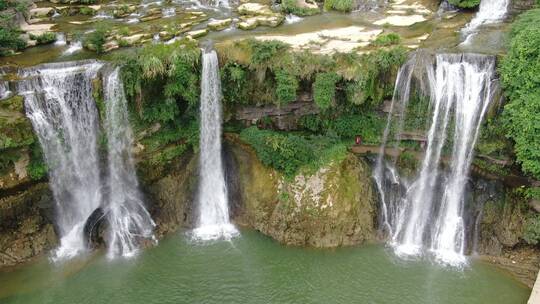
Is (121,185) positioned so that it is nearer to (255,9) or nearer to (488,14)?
(255,9)

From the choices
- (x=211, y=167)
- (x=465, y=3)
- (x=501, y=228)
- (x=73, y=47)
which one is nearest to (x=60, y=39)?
(x=73, y=47)

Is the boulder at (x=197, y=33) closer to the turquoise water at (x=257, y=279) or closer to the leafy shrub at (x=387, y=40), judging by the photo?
the leafy shrub at (x=387, y=40)

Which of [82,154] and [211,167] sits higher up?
[82,154]

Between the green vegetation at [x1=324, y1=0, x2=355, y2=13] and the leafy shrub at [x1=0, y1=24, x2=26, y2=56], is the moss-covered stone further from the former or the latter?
the green vegetation at [x1=324, y1=0, x2=355, y2=13]

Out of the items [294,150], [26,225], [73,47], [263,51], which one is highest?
[73,47]

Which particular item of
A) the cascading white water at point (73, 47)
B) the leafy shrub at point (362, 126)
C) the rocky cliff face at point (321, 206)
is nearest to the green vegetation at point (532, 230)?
the rocky cliff face at point (321, 206)

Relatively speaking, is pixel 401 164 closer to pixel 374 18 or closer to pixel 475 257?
pixel 475 257

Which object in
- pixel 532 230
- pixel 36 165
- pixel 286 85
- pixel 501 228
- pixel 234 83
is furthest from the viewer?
pixel 234 83
